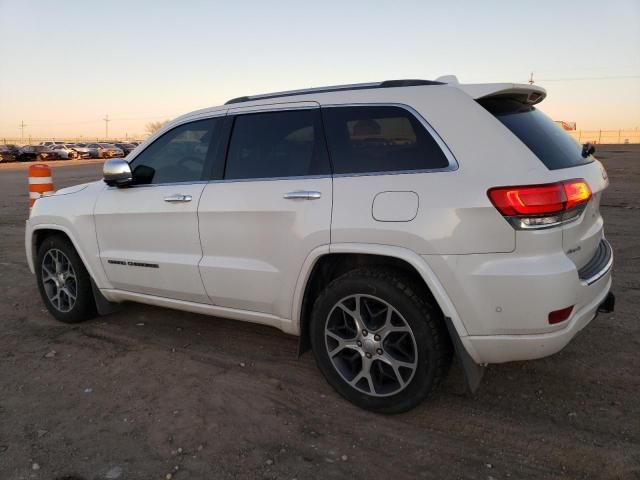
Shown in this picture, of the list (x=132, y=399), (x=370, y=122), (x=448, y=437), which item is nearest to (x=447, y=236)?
(x=370, y=122)

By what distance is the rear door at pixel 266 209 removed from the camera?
10.4ft

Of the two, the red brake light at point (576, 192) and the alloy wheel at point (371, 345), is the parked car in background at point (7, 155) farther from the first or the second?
the red brake light at point (576, 192)

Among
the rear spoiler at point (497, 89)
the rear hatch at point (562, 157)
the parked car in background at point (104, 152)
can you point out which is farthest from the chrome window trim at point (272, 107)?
the parked car in background at point (104, 152)

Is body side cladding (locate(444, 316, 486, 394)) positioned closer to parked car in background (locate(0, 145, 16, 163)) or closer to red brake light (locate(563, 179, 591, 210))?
red brake light (locate(563, 179, 591, 210))

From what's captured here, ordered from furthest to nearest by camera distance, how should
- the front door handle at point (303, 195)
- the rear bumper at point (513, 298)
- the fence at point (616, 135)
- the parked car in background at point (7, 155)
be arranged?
the fence at point (616, 135) < the parked car in background at point (7, 155) < the front door handle at point (303, 195) < the rear bumper at point (513, 298)

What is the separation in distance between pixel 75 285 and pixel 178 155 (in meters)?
1.63

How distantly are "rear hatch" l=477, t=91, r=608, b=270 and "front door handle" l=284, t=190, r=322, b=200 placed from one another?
3.49ft

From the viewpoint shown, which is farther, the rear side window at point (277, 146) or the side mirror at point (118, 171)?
the side mirror at point (118, 171)

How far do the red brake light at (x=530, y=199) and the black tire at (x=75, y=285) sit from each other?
3.55 metres

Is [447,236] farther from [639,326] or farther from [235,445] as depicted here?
[639,326]

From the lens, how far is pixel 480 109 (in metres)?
2.79

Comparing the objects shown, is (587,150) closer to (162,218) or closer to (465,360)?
(465,360)

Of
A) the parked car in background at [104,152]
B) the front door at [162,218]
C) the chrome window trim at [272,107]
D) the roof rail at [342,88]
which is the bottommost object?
the front door at [162,218]

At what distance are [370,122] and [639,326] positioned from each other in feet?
9.44
